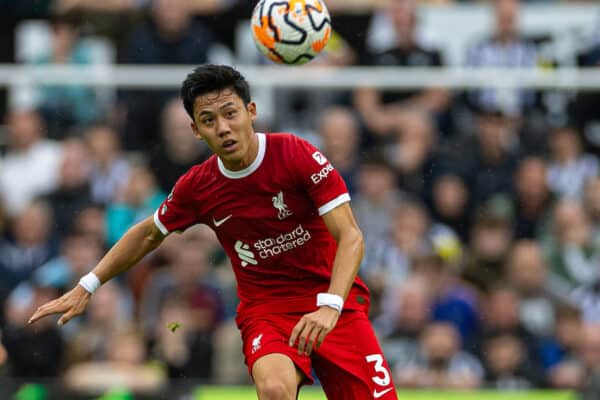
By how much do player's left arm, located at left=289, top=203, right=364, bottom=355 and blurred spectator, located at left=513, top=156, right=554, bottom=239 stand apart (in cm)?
597

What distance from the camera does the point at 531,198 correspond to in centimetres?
1376

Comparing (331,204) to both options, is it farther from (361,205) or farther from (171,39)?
(171,39)

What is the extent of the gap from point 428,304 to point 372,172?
1.48 m

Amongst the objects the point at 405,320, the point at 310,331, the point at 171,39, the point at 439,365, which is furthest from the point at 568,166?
the point at 310,331

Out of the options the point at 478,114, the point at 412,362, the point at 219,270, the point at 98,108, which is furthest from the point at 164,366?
the point at 478,114

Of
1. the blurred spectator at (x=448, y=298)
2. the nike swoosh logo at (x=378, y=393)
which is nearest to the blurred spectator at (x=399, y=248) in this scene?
the blurred spectator at (x=448, y=298)

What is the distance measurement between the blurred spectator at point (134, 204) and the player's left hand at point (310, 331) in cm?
620

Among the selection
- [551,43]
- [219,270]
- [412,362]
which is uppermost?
[551,43]

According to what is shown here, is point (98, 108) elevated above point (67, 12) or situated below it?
below

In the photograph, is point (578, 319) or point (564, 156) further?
point (564, 156)

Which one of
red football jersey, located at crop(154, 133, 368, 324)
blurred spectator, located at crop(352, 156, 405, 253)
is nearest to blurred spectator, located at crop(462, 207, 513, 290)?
blurred spectator, located at crop(352, 156, 405, 253)

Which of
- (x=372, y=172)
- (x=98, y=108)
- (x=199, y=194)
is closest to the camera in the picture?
(x=199, y=194)

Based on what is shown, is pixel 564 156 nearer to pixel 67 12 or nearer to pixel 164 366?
pixel 164 366

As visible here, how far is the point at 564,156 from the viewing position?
1390 centimetres
